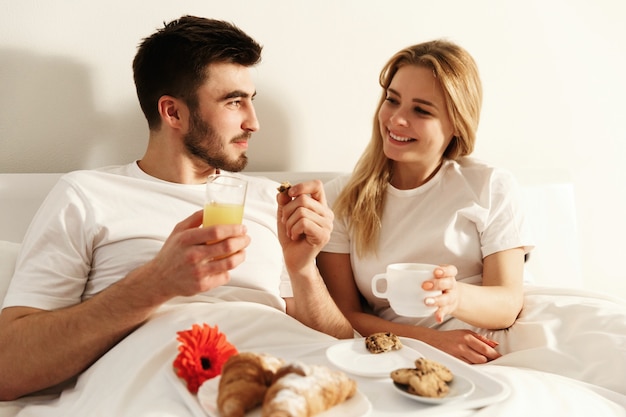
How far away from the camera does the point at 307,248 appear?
151cm

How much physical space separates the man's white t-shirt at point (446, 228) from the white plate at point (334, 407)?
0.86 m

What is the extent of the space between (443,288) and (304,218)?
0.35m

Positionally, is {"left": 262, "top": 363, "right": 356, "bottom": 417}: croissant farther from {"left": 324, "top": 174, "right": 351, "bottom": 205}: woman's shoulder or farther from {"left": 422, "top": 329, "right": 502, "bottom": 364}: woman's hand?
{"left": 324, "top": 174, "right": 351, "bottom": 205}: woman's shoulder

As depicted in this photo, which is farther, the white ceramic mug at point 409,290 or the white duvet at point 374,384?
the white ceramic mug at point 409,290

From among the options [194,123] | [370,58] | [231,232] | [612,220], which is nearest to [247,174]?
[194,123]

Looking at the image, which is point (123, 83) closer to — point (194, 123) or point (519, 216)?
point (194, 123)

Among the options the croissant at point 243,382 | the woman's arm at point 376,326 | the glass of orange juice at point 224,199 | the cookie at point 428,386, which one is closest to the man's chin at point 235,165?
the woman's arm at point 376,326

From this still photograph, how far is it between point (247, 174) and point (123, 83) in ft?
1.56

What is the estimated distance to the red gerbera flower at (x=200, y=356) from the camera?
1116 millimetres

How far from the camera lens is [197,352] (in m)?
1.14

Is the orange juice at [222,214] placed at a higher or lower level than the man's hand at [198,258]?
higher

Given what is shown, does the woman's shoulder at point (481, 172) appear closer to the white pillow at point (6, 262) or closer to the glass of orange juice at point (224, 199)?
the glass of orange juice at point (224, 199)

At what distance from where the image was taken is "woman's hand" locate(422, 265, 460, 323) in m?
1.39

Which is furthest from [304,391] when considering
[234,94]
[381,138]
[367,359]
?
[381,138]
